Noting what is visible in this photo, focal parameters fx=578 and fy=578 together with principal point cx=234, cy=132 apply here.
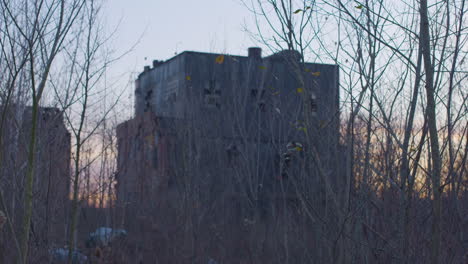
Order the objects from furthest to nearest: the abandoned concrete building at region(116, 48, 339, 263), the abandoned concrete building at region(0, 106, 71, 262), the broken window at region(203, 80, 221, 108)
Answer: the broken window at region(203, 80, 221, 108), the abandoned concrete building at region(116, 48, 339, 263), the abandoned concrete building at region(0, 106, 71, 262)

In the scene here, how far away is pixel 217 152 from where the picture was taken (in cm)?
1579

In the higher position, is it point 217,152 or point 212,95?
point 212,95

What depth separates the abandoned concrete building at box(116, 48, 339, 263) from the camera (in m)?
8.16

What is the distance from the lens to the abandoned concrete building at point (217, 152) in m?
8.16

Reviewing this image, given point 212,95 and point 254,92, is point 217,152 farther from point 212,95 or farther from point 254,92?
point 254,92

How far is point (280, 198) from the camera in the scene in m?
19.1

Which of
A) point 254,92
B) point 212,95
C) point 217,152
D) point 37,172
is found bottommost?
point 37,172

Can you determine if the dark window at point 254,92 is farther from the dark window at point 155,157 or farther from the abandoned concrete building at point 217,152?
the dark window at point 155,157

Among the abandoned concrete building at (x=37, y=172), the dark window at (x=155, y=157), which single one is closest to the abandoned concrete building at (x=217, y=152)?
the dark window at (x=155, y=157)

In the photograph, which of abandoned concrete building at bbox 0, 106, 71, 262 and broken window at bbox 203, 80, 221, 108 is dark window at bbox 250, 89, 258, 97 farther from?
abandoned concrete building at bbox 0, 106, 71, 262

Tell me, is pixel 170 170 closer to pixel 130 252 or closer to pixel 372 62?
pixel 130 252

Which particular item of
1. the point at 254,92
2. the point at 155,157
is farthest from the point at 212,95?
the point at 155,157

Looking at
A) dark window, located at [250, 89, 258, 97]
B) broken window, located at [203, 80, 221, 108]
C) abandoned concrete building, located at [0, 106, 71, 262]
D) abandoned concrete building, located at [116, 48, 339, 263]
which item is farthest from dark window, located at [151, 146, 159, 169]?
abandoned concrete building, located at [0, 106, 71, 262]

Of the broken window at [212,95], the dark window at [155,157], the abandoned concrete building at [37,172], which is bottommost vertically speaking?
the abandoned concrete building at [37,172]
